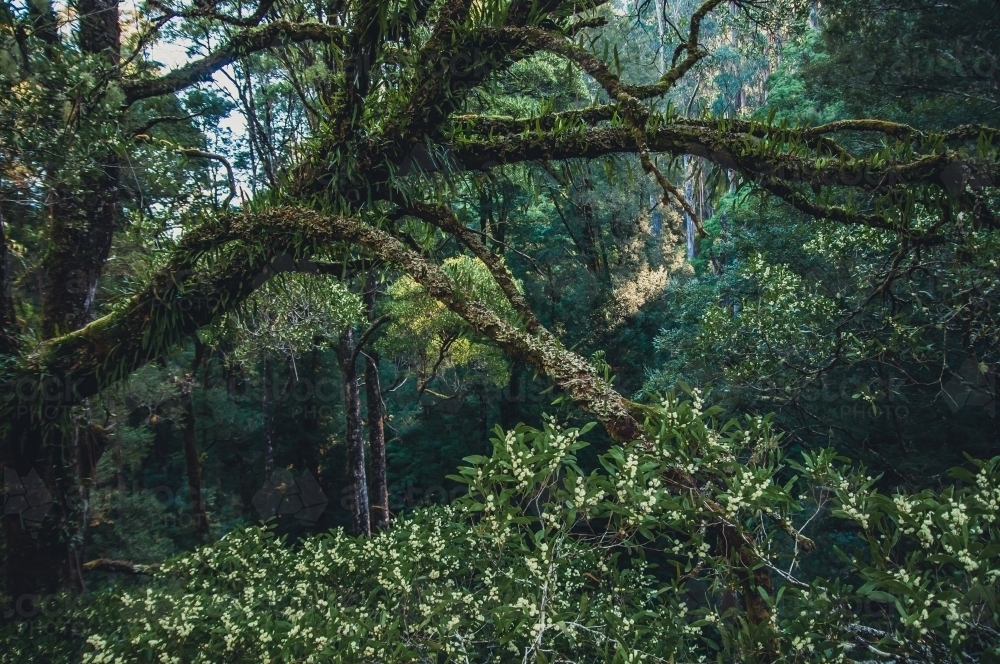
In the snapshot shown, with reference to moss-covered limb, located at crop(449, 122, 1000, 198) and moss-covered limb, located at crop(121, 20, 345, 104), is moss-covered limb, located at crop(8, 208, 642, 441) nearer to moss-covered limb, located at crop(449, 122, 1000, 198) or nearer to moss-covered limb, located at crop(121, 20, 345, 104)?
moss-covered limb, located at crop(449, 122, 1000, 198)

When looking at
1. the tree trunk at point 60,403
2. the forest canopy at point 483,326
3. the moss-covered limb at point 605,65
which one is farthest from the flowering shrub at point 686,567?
the moss-covered limb at point 605,65

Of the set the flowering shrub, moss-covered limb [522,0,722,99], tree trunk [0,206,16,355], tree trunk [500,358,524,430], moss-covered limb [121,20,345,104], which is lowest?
the flowering shrub

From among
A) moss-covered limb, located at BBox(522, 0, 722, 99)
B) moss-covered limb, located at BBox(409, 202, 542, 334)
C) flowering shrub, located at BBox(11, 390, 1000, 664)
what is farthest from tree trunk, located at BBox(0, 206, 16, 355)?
moss-covered limb, located at BBox(522, 0, 722, 99)

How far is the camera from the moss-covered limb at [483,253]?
2037mm

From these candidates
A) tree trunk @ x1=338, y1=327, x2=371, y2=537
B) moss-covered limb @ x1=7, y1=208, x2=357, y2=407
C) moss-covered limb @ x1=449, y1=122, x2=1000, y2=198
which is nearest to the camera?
moss-covered limb @ x1=449, y1=122, x2=1000, y2=198

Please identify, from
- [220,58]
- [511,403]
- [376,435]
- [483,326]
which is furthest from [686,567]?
[511,403]

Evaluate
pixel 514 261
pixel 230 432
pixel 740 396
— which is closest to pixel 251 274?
pixel 740 396

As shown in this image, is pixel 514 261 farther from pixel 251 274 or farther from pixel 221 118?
pixel 251 274

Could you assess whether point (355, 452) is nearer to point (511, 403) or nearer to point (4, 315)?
point (511, 403)

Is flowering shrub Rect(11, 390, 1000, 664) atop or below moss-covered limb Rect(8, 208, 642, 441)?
below

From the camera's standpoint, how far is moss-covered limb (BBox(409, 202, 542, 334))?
6.68ft

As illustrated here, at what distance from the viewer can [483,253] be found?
2.30 m

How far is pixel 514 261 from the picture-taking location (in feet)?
49.3

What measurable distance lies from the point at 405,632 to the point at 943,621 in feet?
5.28
